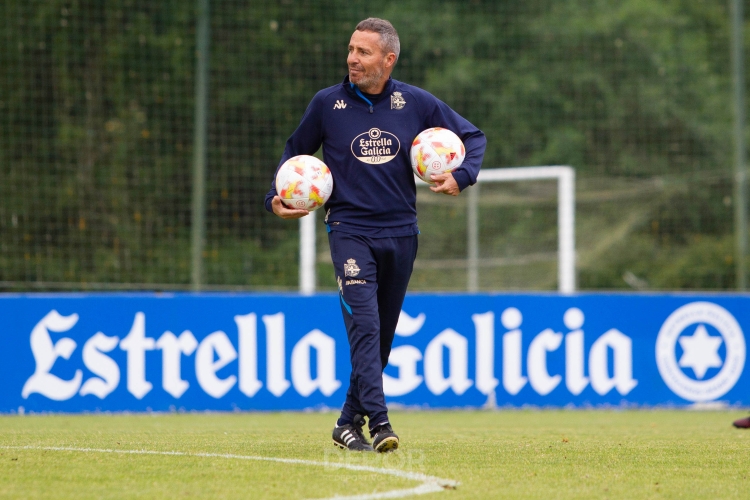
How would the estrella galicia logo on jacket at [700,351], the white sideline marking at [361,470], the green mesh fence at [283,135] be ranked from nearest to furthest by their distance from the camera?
the white sideline marking at [361,470] < the estrella galicia logo on jacket at [700,351] < the green mesh fence at [283,135]

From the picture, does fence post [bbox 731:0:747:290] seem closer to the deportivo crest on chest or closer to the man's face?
the deportivo crest on chest

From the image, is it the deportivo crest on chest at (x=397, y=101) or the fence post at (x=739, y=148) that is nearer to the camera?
the deportivo crest on chest at (x=397, y=101)

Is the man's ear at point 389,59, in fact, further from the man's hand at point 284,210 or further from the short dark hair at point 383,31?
the man's hand at point 284,210

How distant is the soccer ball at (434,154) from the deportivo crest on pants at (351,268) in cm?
54

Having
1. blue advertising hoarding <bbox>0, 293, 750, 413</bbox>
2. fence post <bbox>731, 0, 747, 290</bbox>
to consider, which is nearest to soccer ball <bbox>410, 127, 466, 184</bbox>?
blue advertising hoarding <bbox>0, 293, 750, 413</bbox>

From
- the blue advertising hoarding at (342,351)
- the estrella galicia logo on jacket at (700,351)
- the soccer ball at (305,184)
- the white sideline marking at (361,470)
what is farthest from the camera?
the estrella galicia logo on jacket at (700,351)

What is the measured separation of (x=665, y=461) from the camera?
5.23m

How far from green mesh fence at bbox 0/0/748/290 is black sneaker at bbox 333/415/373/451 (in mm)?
6211

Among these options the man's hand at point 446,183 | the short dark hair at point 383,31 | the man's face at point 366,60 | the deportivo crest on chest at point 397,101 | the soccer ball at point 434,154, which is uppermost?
the short dark hair at point 383,31

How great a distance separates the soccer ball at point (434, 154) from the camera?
17.9 ft

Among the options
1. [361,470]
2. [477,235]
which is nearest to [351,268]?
[361,470]

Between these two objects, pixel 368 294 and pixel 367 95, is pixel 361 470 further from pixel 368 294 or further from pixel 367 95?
pixel 367 95

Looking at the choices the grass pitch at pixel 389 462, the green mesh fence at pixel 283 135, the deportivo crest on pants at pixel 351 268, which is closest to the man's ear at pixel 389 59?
the deportivo crest on pants at pixel 351 268

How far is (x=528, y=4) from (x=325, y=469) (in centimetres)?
1470
